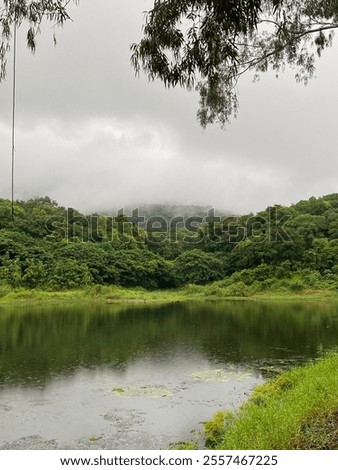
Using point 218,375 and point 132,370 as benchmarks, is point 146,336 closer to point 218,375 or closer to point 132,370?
point 132,370

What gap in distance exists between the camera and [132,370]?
18688mm

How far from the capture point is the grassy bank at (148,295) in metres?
51.9

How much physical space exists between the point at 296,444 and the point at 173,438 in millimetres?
4633

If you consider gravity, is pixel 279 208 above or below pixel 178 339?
above

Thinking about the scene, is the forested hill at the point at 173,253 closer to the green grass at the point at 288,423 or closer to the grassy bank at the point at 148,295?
the grassy bank at the point at 148,295

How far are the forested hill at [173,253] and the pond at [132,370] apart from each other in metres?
20.8

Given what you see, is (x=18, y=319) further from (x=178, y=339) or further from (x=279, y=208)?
(x=279, y=208)

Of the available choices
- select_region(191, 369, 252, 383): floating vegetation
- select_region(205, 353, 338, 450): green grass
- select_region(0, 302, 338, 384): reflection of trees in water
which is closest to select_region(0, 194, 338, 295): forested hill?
select_region(0, 302, 338, 384): reflection of trees in water

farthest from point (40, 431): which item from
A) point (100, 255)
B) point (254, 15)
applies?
point (100, 255)

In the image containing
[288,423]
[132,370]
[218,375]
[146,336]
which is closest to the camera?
[288,423]

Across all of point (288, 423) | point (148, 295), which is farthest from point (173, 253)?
point (288, 423)

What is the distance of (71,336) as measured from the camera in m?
27.8

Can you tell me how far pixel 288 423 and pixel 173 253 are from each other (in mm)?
71325

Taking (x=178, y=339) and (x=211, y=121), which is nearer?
(x=211, y=121)
